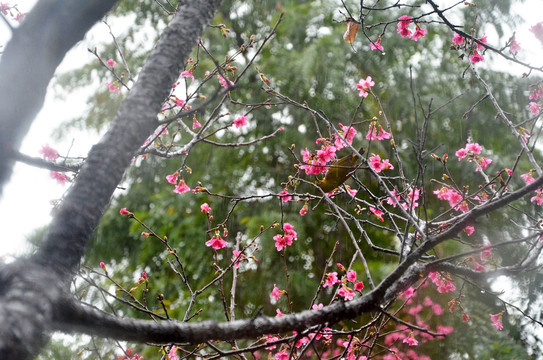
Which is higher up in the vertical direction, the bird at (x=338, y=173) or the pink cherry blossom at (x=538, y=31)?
the pink cherry blossom at (x=538, y=31)

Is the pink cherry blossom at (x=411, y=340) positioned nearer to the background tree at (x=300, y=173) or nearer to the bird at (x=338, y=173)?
the background tree at (x=300, y=173)

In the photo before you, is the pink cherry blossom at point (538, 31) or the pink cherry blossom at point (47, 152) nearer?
the pink cherry blossom at point (538, 31)

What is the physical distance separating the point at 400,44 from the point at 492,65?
3.43ft

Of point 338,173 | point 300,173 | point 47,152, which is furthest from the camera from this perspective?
point 300,173

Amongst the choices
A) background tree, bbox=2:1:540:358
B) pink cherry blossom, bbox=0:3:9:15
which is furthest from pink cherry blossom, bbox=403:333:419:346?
pink cherry blossom, bbox=0:3:9:15

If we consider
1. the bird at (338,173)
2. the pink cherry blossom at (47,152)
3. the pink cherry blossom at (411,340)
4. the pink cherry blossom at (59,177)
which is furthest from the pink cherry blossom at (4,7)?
the pink cherry blossom at (411,340)

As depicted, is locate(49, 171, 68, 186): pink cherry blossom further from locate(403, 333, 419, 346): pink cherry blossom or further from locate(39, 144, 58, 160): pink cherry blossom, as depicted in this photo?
locate(403, 333, 419, 346): pink cherry blossom

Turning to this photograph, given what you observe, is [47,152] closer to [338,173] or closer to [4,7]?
[4,7]

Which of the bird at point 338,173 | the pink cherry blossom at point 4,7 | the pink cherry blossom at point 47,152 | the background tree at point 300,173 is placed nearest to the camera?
the bird at point 338,173

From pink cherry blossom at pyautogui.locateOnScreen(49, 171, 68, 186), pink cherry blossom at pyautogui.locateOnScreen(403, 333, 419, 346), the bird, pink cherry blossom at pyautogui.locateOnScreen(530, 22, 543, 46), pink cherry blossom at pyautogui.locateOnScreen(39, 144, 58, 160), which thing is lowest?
pink cherry blossom at pyautogui.locateOnScreen(403, 333, 419, 346)

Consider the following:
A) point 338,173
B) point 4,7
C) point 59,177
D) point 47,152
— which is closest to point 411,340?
point 338,173

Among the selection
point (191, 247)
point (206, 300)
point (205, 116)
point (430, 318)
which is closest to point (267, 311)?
point (206, 300)

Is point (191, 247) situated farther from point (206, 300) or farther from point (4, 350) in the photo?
point (4, 350)

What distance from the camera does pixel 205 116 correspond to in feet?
16.5
